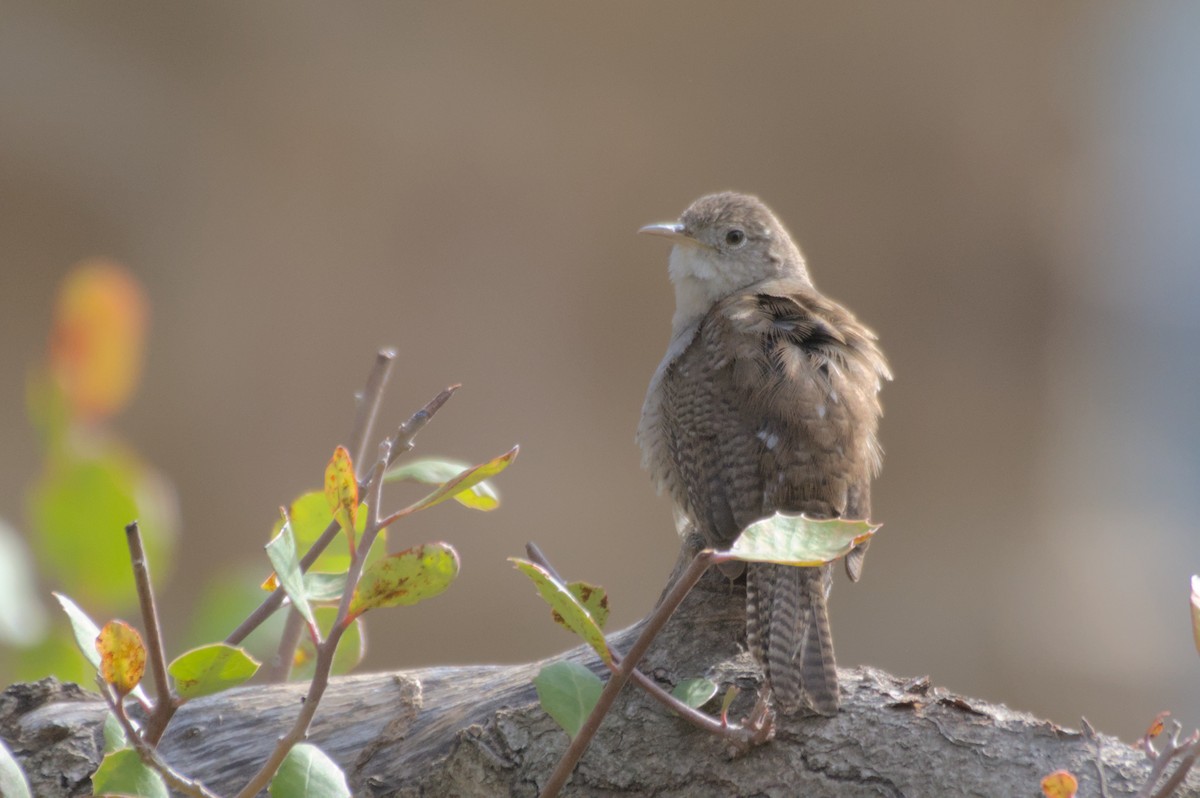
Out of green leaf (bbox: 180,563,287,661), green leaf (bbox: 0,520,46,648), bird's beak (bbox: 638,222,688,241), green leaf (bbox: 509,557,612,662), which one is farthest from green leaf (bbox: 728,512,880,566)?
bird's beak (bbox: 638,222,688,241)

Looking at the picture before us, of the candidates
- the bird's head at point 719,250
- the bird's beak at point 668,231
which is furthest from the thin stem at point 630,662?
the bird's beak at point 668,231

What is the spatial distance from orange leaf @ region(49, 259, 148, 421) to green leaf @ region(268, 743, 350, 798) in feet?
2.73

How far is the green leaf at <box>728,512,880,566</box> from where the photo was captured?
1.17 m

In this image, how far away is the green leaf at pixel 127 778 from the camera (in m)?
1.17

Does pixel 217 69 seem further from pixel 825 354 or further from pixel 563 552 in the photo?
pixel 825 354

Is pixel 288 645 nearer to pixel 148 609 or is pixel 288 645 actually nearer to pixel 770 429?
pixel 148 609

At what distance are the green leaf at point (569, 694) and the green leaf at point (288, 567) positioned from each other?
0.98ft

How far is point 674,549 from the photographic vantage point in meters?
8.25

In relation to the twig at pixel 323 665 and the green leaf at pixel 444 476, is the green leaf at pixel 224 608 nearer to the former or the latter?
the green leaf at pixel 444 476

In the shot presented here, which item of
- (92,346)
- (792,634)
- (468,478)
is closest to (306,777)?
(468,478)

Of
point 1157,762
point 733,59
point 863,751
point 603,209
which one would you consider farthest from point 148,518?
point 733,59

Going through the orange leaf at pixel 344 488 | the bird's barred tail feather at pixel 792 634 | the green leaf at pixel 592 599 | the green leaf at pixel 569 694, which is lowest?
the bird's barred tail feather at pixel 792 634

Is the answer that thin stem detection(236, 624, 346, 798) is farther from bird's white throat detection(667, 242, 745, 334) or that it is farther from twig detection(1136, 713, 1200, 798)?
bird's white throat detection(667, 242, 745, 334)

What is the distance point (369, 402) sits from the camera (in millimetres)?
1883
